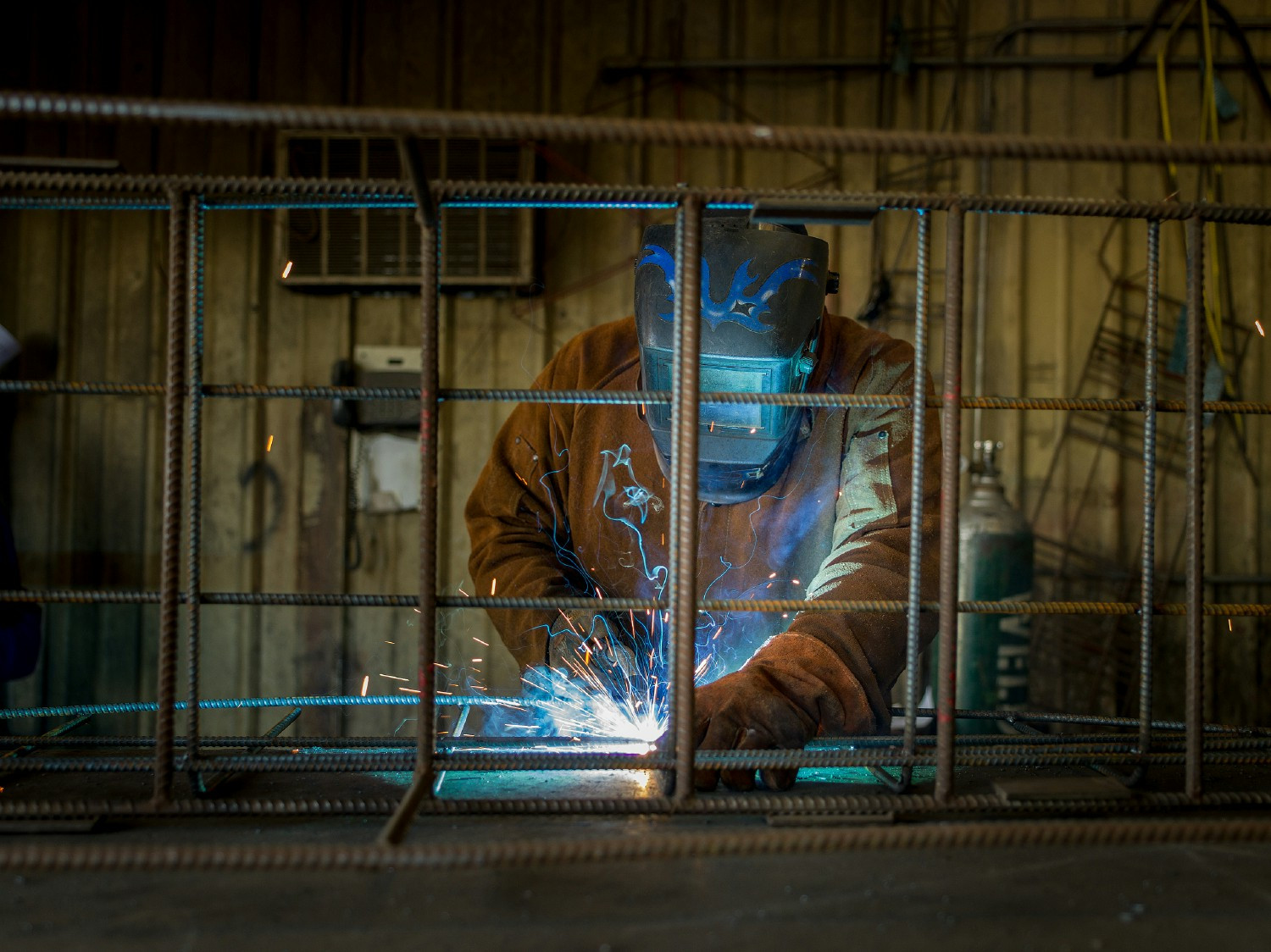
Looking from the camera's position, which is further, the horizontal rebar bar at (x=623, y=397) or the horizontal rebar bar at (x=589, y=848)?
the horizontal rebar bar at (x=623, y=397)

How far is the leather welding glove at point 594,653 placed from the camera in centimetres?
187

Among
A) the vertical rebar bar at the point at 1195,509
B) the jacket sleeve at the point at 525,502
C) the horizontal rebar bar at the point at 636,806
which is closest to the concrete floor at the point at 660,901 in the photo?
the horizontal rebar bar at the point at 636,806

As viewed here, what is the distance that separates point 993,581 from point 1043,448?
Answer: 81cm

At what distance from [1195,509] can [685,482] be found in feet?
2.29

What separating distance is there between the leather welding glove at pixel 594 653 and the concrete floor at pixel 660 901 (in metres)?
0.72

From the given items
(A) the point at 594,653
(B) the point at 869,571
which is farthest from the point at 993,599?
(A) the point at 594,653

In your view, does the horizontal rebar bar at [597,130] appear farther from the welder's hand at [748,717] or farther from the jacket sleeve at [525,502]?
the jacket sleeve at [525,502]

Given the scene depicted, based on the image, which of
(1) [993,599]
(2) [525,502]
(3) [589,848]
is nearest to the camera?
(3) [589,848]

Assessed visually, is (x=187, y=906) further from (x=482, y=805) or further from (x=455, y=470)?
(x=455, y=470)

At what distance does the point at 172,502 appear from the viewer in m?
1.11

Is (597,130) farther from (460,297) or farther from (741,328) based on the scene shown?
(460,297)

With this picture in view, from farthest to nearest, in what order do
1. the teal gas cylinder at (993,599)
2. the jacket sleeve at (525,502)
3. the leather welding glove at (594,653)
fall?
the teal gas cylinder at (993,599), the jacket sleeve at (525,502), the leather welding glove at (594,653)

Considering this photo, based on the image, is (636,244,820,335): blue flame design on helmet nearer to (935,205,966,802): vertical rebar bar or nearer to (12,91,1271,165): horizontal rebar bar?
(935,205,966,802): vertical rebar bar

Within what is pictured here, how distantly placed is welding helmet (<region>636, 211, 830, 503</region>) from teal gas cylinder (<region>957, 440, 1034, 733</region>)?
1892 millimetres
